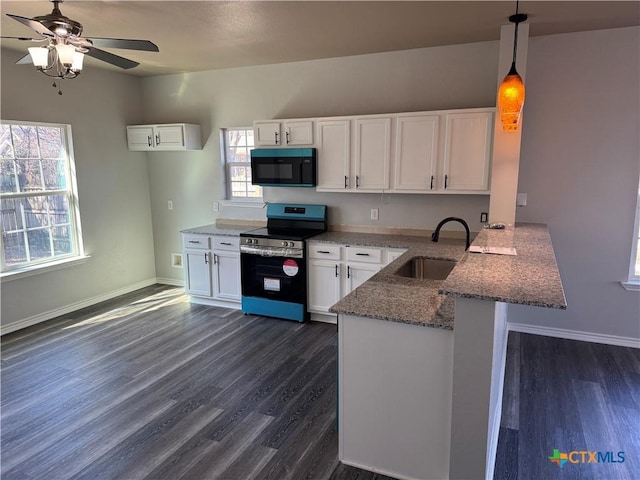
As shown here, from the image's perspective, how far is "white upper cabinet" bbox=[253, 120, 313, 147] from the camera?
4324 mm

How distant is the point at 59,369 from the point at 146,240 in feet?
8.20

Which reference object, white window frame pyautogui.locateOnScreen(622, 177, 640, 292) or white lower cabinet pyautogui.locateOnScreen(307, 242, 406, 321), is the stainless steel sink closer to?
white lower cabinet pyautogui.locateOnScreen(307, 242, 406, 321)

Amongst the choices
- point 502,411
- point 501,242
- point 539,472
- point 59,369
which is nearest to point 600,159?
point 501,242

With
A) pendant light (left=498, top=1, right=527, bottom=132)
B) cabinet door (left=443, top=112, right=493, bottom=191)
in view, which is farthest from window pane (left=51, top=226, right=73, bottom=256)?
pendant light (left=498, top=1, right=527, bottom=132)

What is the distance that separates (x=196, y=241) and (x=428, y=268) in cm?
266

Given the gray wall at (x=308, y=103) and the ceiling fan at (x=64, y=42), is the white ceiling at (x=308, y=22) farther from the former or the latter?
the ceiling fan at (x=64, y=42)

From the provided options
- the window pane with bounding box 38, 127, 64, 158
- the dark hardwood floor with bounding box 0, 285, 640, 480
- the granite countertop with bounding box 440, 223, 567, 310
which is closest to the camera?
the granite countertop with bounding box 440, 223, 567, 310

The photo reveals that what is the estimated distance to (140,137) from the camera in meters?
5.22

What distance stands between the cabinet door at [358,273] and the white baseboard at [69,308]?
2977 mm

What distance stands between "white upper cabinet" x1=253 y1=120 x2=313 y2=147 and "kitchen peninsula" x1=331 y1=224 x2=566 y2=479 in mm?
2375

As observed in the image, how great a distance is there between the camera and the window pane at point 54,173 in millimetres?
→ 4484

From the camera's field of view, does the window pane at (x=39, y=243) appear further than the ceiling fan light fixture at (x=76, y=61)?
Yes

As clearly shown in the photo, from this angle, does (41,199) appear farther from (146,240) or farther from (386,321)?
(386,321)

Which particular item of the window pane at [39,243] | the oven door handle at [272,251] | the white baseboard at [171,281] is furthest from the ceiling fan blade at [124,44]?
the white baseboard at [171,281]
